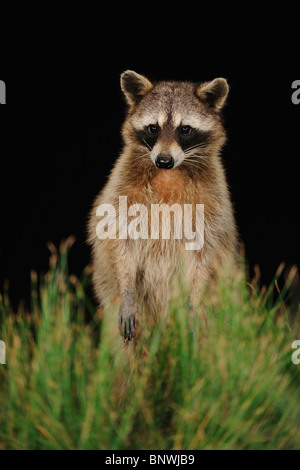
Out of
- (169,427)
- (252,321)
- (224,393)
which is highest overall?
(252,321)

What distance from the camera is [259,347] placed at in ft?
11.0

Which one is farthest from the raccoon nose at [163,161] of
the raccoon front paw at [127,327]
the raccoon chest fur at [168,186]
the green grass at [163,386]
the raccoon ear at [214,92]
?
the raccoon front paw at [127,327]

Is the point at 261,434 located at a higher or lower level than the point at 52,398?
lower

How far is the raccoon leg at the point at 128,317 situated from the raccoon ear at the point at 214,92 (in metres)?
1.27

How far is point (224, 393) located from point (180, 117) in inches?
65.9

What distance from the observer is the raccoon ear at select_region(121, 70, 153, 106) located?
399cm

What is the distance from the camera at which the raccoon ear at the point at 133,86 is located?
3.99m

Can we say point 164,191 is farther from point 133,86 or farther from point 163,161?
point 133,86

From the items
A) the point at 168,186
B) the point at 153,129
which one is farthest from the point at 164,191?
the point at 153,129

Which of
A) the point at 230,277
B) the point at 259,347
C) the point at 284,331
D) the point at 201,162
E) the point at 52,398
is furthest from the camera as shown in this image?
the point at 201,162

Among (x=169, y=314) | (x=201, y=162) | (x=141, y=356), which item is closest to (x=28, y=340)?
(x=141, y=356)

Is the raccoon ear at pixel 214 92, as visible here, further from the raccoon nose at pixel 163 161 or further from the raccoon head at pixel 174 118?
the raccoon nose at pixel 163 161

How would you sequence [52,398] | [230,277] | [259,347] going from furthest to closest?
[230,277], [259,347], [52,398]

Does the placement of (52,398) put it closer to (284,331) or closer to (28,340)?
(28,340)
